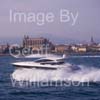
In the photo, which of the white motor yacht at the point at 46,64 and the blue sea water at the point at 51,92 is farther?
the white motor yacht at the point at 46,64

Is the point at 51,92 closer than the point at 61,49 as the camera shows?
Yes

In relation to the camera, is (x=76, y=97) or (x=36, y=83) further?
(x=36, y=83)

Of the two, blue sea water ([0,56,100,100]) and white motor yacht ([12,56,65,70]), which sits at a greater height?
white motor yacht ([12,56,65,70])

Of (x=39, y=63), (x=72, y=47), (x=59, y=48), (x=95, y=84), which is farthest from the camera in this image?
(x=72, y=47)

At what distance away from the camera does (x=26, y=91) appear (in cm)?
1298

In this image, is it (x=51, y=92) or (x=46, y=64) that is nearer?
(x=51, y=92)

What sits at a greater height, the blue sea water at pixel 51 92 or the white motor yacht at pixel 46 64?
the white motor yacht at pixel 46 64

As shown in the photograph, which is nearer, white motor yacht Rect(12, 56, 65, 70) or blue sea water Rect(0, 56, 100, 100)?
blue sea water Rect(0, 56, 100, 100)

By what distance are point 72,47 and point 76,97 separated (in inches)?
995

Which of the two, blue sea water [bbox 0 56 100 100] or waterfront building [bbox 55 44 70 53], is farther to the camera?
waterfront building [bbox 55 44 70 53]

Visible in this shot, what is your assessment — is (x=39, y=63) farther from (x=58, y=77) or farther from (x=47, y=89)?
(x=47, y=89)

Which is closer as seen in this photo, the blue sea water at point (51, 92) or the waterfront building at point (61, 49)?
the blue sea water at point (51, 92)

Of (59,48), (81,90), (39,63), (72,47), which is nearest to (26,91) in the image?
(81,90)

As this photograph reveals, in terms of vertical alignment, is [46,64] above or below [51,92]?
above
